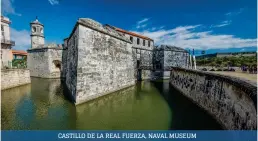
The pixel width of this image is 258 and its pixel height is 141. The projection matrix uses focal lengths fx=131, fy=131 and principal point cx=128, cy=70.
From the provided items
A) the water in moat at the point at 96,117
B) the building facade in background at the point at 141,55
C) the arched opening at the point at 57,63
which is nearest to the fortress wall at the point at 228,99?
the water in moat at the point at 96,117

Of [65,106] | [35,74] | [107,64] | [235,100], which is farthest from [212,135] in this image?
[35,74]

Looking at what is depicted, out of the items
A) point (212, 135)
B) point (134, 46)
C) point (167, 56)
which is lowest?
point (212, 135)

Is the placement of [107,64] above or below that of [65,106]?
above

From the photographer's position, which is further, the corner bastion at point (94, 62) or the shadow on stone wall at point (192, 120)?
the corner bastion at point (94, 62)

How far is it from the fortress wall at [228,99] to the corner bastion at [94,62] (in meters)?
6.89

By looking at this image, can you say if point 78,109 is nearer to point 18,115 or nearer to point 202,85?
point 18,115

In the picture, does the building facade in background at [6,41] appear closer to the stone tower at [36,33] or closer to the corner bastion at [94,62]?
the stone tower at [36,33]

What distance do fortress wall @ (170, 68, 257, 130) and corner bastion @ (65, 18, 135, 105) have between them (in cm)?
689

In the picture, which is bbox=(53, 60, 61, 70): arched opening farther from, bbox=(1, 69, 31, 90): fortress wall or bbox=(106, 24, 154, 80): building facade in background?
bbox=(106, 24, 154, 80): building facade in background

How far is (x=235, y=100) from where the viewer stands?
15.5 ft

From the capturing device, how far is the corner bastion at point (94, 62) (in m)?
8.64

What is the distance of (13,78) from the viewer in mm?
12523

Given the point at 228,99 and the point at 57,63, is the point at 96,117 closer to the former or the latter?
the point at 228,99

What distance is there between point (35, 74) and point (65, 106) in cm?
1681
